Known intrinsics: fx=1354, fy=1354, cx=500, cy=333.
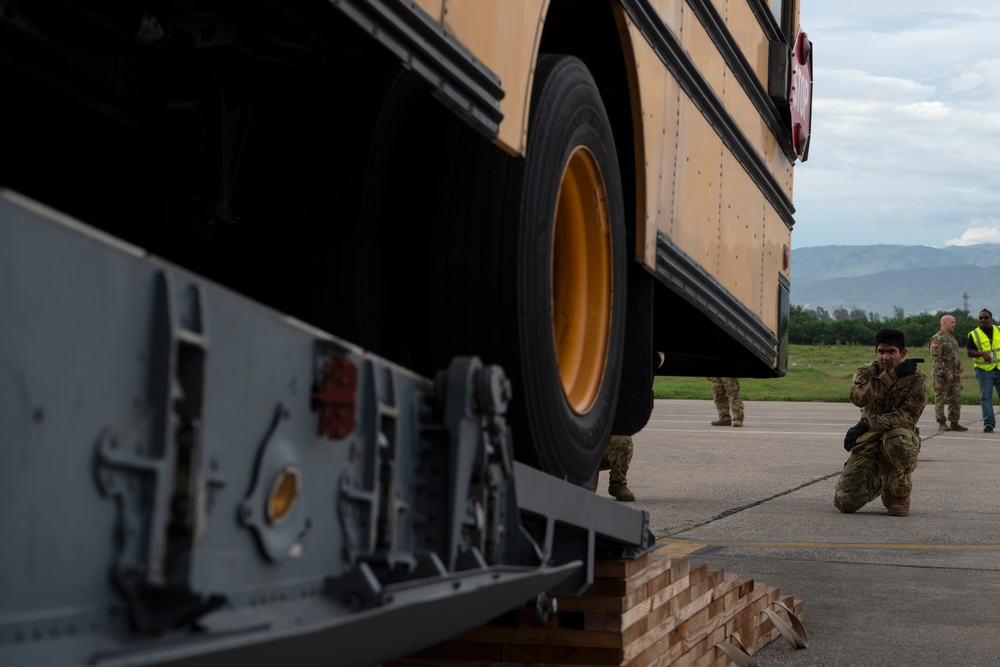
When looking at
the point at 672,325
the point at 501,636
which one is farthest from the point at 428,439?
the point at 672,325

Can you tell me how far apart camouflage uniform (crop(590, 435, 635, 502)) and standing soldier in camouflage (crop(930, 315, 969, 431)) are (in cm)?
968

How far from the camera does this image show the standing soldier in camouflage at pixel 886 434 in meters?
9.01

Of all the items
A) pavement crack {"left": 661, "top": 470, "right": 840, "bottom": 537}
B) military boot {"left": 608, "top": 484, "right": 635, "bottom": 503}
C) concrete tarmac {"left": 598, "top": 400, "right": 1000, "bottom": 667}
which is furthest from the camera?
military boot {"left": 608, "top": 484, "right": 635, "bottom": 503}

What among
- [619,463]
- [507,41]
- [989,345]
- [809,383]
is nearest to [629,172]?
[507,41]

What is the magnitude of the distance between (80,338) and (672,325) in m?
3.99

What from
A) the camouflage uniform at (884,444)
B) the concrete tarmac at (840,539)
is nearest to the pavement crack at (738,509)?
the concrete tarmac at (840,539)

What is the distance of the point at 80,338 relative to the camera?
133cm

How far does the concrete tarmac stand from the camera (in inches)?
199

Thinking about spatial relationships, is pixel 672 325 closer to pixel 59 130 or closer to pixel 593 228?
pixel 593 228

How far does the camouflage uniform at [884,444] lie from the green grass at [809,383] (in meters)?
12.6

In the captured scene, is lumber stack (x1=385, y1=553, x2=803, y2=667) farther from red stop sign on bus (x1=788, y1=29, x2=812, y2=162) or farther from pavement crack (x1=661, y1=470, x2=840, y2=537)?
pavement crack (x1=661, y1=470, x2=840, y2=537)

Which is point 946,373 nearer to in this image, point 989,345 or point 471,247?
point 989,345

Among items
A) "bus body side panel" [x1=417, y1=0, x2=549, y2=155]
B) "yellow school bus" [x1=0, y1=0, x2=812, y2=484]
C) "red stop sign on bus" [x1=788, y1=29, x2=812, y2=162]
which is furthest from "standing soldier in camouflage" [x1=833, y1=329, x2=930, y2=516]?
"bus body side panel" [x1=417, y1=0, x2=549, y2=155]

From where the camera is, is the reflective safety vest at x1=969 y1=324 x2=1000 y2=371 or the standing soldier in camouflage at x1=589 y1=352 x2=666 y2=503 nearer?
the standing soldier in camouflage at x1=589 y1=352 x2=666 y2=503
